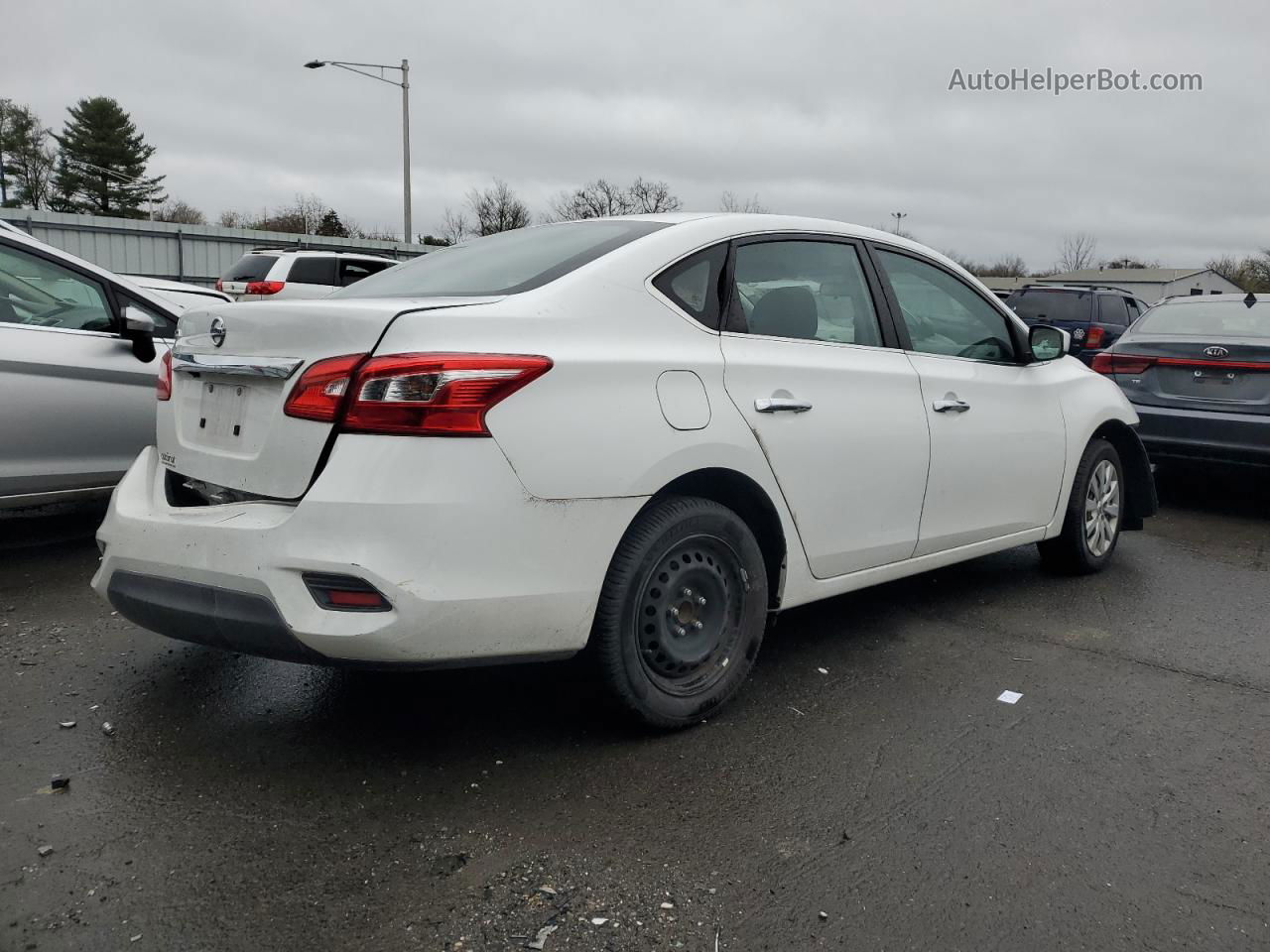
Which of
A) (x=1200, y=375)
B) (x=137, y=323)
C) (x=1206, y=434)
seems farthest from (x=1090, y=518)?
(x=137, y=323)

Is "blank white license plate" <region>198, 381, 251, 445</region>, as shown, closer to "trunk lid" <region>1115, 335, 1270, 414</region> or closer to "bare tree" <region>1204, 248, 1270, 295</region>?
"trunk lid" <region>1115, 335, 1270, 414</region>

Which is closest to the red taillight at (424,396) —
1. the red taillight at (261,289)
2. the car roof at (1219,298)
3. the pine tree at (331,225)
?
the car roof at (1219,298)

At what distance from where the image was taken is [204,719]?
135 inches

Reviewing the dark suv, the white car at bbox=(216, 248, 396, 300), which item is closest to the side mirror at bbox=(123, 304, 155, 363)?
the white car at bbox=(216, 248, 396, 300)

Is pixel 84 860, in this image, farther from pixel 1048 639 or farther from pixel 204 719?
pixel 1048 639

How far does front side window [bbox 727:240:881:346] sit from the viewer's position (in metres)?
3.65

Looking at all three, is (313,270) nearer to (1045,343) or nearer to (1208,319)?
(1208,319)

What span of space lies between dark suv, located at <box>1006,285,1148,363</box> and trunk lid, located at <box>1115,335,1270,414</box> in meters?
7.46

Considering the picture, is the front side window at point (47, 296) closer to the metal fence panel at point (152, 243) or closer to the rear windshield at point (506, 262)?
the rear windshield at point (506, 262)

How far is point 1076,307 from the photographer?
614 inches

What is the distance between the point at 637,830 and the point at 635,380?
1.24 m

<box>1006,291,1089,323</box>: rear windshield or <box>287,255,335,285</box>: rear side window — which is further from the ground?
<box>287,255,335,285</box>: rear side window

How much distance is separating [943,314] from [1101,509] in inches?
67.0

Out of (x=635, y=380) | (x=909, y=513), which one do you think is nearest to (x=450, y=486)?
(x=635, y=380)
